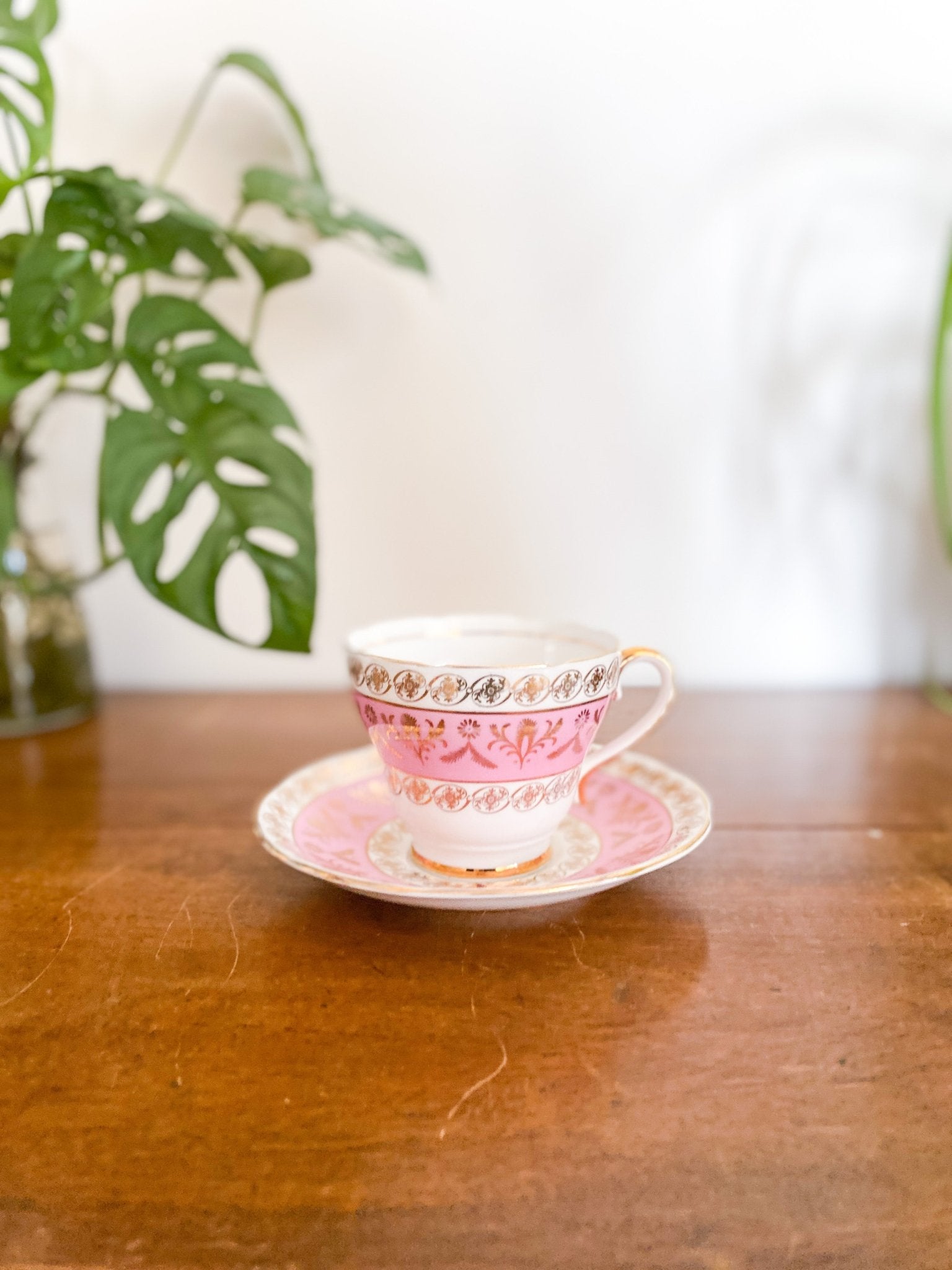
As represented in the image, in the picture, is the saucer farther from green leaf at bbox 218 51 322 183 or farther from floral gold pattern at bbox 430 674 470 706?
green leaf at bbox 218 51 322 183

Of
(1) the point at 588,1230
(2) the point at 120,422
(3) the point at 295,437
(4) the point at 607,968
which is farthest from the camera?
(3) the point at 295,437

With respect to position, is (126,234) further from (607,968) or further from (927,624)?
(927,624)

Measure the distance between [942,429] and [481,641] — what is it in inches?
18.2

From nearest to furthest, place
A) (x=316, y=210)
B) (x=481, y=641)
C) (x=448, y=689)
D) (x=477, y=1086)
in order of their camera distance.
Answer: (x=477, y=1086) < (x=448, y=689) < (x=481, y=641) < (x=316, y=210)

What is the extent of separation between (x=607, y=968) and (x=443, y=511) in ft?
1.70

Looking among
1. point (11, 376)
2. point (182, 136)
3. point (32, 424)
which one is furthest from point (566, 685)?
point (182, 136)

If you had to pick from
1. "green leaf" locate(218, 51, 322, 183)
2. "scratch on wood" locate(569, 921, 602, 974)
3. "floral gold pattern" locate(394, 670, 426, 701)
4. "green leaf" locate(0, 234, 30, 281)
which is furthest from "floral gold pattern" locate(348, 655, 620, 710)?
"green leaf" locate(218, 51, 322, 183)

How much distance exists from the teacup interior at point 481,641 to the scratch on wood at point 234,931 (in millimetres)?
140

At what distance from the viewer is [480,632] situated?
1.77ft

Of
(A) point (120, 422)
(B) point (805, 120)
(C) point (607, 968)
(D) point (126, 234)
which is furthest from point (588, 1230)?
(B) point (805, 120)

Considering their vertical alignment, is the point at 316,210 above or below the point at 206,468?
above

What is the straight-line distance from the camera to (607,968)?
397 millimetres

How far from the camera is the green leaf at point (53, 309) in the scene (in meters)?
0.57

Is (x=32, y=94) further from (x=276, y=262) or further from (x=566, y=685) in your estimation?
(x=566, y=685)
